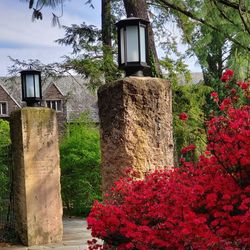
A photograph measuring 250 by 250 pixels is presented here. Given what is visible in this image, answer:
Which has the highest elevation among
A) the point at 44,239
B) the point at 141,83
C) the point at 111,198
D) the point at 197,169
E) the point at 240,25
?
the point at 240,25

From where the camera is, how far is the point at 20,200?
6.60m

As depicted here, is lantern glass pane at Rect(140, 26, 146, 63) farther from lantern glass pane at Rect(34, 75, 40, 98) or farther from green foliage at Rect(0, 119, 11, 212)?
green foliage at Rect(0, 119, 11, 212)

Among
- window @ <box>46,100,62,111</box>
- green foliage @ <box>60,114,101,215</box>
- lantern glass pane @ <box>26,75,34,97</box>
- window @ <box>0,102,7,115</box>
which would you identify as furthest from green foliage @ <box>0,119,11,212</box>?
window @ <box>0,102,7,115</box>

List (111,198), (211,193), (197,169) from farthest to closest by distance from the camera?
(111,198), (197,169), (211,193)

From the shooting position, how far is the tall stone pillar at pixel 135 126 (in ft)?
11.8

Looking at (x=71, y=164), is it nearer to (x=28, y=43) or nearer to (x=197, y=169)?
(x=28, y=43)

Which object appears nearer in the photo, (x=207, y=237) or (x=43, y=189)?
(x=207, y=237)

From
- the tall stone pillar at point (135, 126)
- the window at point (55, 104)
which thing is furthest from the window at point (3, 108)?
the tall stone pillar at point (135, 126)

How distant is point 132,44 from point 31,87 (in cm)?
331

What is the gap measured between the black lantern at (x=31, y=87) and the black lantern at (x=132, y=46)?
312 centimetres

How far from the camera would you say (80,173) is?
33.9ft

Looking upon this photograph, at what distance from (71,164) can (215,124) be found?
7743mm

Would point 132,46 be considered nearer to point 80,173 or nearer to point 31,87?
point 31,87

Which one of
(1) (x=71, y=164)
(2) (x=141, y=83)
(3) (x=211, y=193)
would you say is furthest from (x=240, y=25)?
(1) (x=71, y=164)
